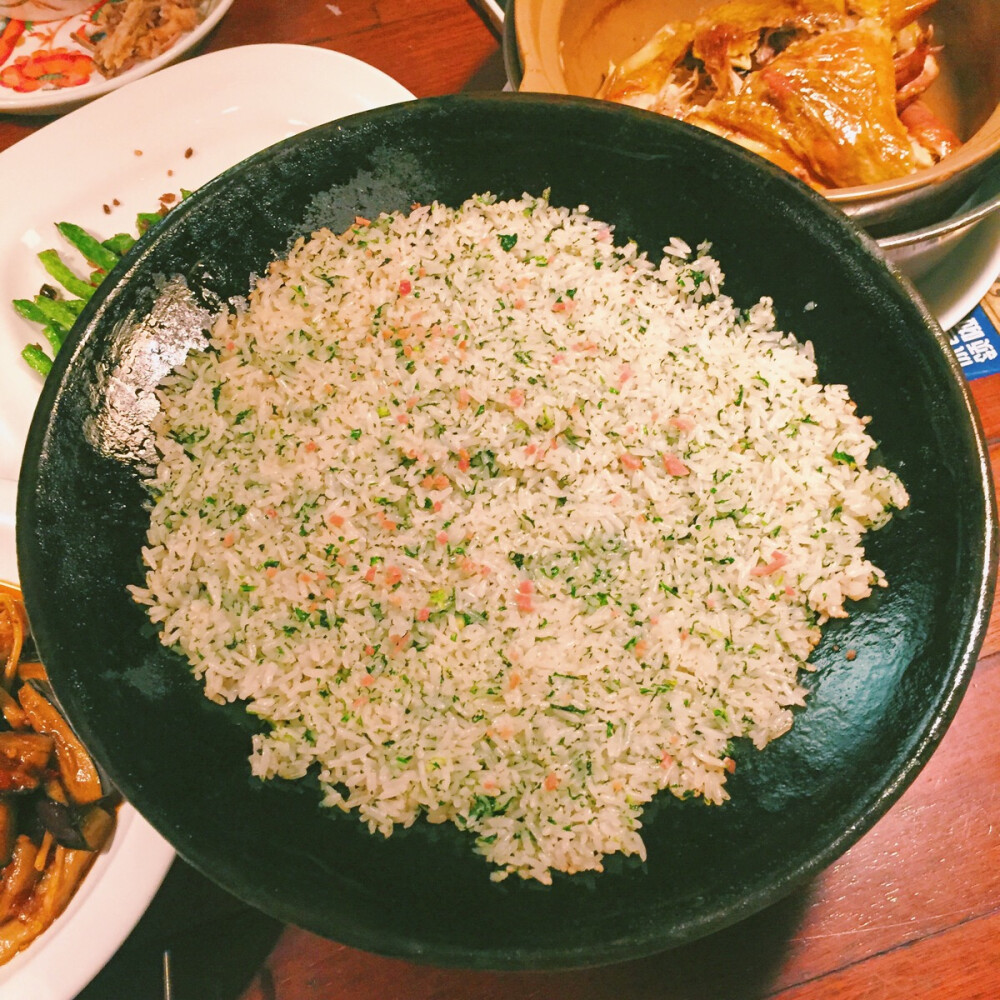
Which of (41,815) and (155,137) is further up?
(155,137)

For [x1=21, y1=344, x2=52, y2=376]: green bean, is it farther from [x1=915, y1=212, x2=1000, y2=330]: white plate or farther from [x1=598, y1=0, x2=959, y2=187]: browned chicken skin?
[x1=915, y1=212, x2=1000, y2=330]: white plate

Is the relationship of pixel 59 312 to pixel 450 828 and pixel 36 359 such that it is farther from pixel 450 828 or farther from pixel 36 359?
pixel 450 828

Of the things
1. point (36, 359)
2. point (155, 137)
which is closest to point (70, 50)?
point (155, 137)

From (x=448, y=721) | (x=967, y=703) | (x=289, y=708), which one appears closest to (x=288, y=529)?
(x=289, y=708)

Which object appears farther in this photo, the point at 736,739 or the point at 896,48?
the point at 896,48

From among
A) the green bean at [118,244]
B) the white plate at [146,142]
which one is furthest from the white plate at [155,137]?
the green bean at [118,244]

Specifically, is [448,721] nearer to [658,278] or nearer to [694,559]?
[694,559]

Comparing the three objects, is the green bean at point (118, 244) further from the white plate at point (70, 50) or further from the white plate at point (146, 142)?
the white plate at point (70, 50)
